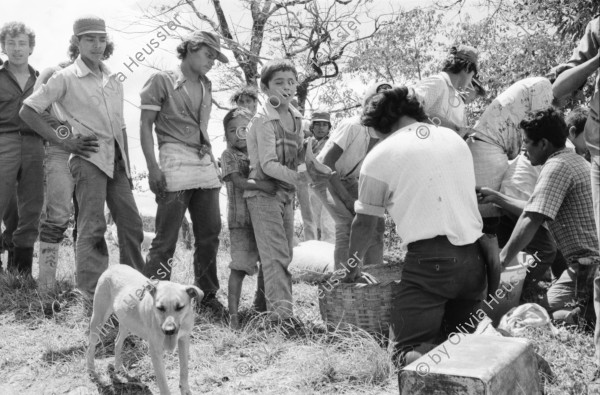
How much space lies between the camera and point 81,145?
5051mm

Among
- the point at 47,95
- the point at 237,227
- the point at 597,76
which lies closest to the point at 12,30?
the point at 47,95

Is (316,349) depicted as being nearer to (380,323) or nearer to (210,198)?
(380,323)

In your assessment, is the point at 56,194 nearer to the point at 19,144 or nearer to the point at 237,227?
the point at 19,144

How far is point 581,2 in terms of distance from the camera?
802 centimetres

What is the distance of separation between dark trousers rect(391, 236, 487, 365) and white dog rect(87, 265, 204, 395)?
44.2 inches

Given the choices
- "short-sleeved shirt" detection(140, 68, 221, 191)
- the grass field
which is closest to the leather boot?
the grass field

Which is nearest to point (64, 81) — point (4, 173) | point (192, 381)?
point (4, 173)

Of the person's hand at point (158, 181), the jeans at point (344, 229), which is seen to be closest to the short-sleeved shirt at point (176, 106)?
the person's hand at point (158, 181)

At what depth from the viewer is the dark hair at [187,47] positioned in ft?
16.6

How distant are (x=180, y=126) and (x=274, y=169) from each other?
95cm

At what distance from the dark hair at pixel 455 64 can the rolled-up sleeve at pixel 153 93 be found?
7.11 feet

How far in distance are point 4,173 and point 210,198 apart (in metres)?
2.08

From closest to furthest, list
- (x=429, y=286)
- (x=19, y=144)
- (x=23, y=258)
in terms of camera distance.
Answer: (x=429, y=286), (x=19, y=144), (x=23, y=258)

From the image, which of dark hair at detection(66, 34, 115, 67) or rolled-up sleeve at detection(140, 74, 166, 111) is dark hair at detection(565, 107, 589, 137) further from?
dark hair at detection(66, 34, 115, 67)
